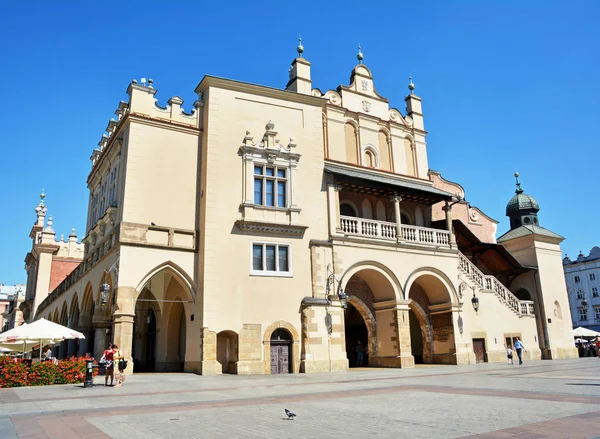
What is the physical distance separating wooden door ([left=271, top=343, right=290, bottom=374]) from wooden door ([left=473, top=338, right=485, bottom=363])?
Result: 1245 cm

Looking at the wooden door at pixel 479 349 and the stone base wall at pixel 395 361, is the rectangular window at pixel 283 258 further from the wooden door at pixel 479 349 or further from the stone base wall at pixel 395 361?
the wooden door at pixel 479 349

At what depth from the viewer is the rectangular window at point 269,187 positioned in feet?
84.5

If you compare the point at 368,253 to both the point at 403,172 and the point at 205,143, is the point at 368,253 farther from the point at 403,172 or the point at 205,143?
the point at 205,143

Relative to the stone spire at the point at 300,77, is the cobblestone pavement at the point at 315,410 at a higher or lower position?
lower

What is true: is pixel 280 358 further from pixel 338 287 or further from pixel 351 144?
pixel 351 144

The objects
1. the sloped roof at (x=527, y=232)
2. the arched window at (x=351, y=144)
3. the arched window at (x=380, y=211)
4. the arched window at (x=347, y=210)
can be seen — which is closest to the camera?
the arched window at (x=347, y=210)

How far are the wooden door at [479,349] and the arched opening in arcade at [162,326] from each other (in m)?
17.0

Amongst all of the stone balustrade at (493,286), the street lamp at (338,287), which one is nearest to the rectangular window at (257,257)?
the street lamp at (338,287)

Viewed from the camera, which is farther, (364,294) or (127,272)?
(364,294)

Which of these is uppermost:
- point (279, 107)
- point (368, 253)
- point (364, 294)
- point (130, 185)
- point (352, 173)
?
point (279, 107)

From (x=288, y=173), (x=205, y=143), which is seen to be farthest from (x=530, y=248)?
(x=205, y=143)

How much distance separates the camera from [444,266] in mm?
29781

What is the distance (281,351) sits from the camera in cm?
2419

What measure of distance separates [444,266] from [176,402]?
2100 cm
